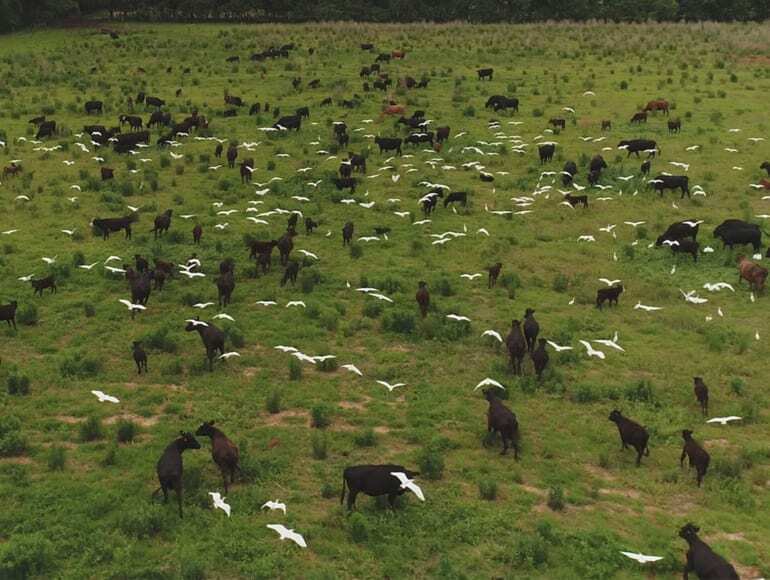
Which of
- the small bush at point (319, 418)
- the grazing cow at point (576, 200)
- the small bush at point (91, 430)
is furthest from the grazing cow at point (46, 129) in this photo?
the small bush at point (319, 418)

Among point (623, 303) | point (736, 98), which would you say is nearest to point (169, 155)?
point (623, 303)

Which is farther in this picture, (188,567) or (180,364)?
(180,364)

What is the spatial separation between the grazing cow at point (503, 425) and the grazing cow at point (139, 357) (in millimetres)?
7551

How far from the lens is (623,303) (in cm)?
1892

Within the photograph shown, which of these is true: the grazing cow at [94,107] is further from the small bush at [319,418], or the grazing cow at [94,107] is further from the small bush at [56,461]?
the small bush at [319,418]

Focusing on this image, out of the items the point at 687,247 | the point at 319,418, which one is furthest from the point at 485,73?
the point at 319,418

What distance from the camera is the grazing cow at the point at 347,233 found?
74.1 ft

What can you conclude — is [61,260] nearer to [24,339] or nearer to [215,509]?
[24,339]

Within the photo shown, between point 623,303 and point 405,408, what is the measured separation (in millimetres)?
8027

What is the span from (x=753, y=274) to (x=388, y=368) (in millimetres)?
10862

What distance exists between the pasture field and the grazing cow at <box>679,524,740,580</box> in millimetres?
533

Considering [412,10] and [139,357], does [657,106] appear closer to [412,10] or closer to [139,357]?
[139,357]

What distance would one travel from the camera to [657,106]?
3712 centimetres

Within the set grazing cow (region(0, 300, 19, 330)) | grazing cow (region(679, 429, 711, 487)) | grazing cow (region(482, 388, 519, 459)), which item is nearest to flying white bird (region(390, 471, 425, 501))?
grazing cow (region(482, 388, 519, 459))
